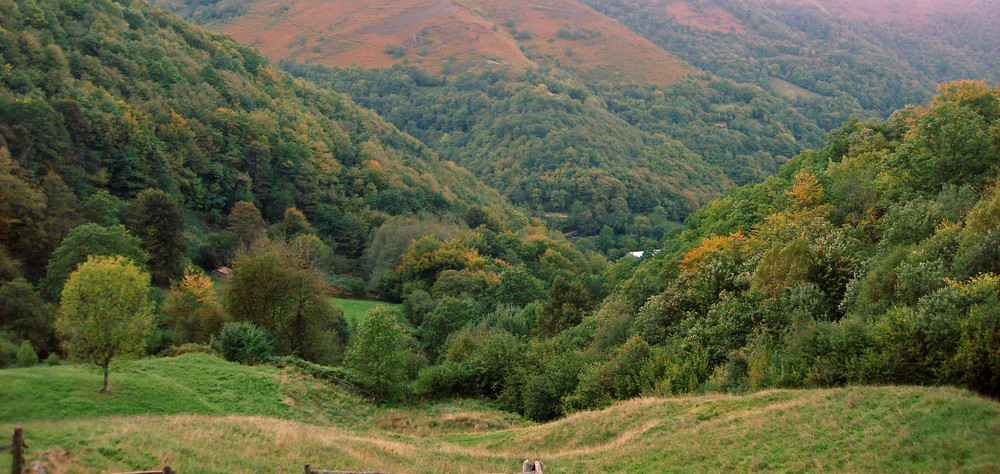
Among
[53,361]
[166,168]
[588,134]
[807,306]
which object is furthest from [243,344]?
[588,134]

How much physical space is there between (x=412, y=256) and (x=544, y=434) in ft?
163

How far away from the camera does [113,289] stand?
2120 centimetres

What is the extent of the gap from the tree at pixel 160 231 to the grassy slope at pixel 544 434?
26894 millimetres

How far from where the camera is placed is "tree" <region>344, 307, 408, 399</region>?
1283 inches

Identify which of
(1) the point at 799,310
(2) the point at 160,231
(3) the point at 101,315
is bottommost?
(2) the point at 160,231

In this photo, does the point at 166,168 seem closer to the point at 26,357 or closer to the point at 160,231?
the point at 160,231

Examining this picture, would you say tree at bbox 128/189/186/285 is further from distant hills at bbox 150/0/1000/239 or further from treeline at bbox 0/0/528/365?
distant hills at bbox 150/0/1000/239

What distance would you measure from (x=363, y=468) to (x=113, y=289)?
37.1 ft

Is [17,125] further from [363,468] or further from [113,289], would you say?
[363,468]

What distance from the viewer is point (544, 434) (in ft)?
77.3

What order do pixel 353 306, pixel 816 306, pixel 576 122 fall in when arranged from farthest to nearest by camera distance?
1. pixel 576 122
2. pixel 353 306
3. pixel 816 306

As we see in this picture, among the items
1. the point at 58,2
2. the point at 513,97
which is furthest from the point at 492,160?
the point at 58,2

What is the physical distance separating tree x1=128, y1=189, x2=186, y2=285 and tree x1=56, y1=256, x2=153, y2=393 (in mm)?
29890

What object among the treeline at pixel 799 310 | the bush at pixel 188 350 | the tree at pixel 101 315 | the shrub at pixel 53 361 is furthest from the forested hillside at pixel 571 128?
A: the tree at pixel 101 315
